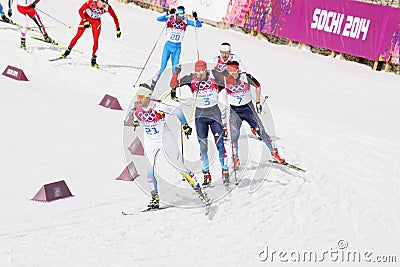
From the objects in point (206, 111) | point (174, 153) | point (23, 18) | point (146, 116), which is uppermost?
point (23, 18)

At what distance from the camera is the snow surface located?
6910 millimetres

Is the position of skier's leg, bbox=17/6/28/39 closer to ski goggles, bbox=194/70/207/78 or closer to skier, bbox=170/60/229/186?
skier, bbox=170/60/229/186

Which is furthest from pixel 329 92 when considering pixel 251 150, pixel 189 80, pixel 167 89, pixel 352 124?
pixel 189 80

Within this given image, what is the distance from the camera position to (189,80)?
880cm

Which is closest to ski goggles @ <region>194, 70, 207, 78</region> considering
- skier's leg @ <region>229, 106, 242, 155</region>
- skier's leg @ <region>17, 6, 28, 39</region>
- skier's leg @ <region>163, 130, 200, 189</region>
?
skier's leg @ <region>229, 106, 242, 155</region>

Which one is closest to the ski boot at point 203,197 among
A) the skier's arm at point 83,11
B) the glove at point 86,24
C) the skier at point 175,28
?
the skier at point 175,28

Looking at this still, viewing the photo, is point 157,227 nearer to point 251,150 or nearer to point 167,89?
point 251,150

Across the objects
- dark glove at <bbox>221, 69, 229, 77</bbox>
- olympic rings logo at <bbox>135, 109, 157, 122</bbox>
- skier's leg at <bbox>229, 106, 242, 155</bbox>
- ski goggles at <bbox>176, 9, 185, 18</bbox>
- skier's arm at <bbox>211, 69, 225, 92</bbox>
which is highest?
ski goggles at <bbox>176, 9, 185, 18</bbox>

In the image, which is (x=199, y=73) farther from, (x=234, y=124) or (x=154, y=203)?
(x=154, y=203)

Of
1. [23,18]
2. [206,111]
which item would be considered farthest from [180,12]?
[23,18]

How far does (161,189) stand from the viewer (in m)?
8.70

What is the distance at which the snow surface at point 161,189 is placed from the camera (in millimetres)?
6910

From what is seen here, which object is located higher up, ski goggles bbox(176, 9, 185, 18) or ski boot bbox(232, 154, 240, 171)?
ski goggles bbox(176, 9, 185, 18)

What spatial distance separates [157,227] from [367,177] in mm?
4563
